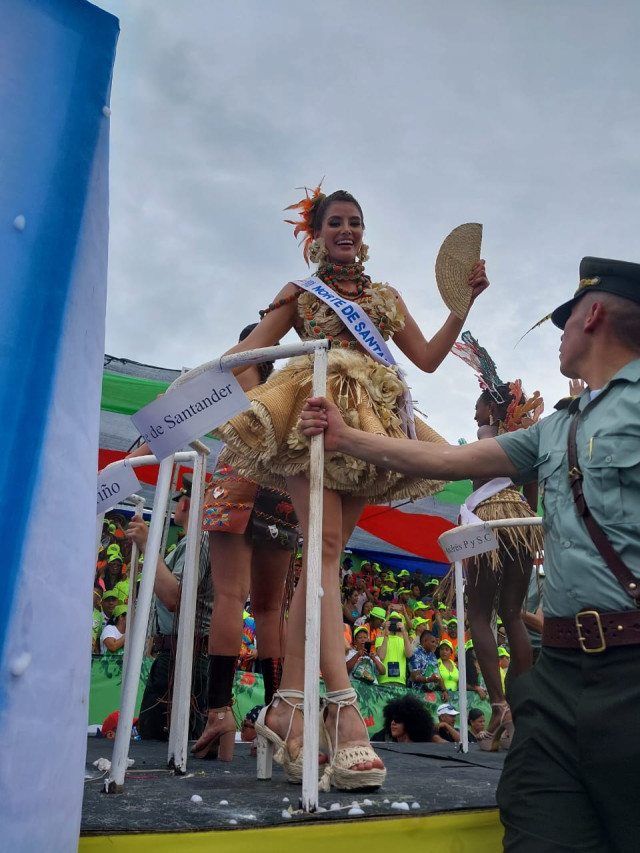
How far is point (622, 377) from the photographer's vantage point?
193 centimetres

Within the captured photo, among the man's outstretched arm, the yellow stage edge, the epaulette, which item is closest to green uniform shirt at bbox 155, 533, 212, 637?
the man's outstretched arm

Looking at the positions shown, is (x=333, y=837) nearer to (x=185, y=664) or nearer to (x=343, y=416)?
(x=185, y=664)

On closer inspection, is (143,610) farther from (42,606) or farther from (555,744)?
(555,744)

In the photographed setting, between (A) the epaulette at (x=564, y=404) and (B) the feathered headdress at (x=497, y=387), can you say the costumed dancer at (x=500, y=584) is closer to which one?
(B) the feathered headdress at (x=497, y=387)

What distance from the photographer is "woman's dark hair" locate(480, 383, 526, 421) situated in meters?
4.84

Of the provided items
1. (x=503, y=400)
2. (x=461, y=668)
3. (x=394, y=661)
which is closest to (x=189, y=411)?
(x=461, y=668)

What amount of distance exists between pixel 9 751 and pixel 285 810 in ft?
2.46

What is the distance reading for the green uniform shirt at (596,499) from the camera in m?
1.76

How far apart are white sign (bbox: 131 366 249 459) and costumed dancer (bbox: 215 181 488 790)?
34 centimetres

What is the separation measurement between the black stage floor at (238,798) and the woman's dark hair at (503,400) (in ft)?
7.66

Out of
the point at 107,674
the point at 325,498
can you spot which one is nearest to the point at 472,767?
the point at 325,498

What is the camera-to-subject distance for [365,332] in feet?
8.80

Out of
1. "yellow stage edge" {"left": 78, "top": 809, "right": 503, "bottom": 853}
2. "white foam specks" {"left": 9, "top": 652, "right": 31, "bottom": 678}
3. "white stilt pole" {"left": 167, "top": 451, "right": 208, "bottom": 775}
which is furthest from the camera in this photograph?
"white stilt pole" {"left": 167, "top": 451, "right": 208, "bottom": 775}

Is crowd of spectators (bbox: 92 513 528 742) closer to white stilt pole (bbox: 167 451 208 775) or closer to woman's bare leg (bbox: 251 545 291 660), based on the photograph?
woman's bare leg (bbox: 251 545 291 660)
